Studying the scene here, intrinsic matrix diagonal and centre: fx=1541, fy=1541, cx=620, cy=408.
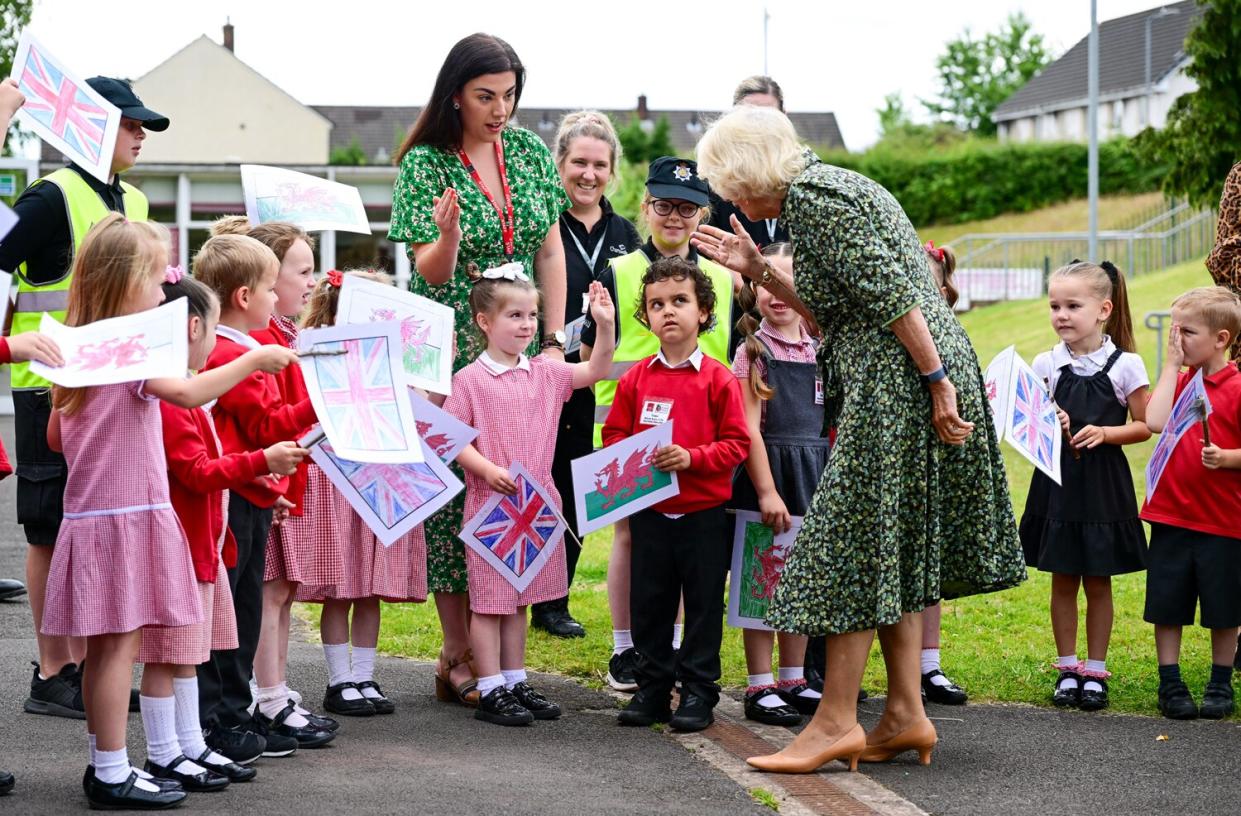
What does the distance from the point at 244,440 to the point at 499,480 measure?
3.40 feet

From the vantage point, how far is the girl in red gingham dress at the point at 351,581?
5738mm

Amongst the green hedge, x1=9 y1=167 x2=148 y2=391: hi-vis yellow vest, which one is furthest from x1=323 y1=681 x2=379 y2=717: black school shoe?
the green hedge

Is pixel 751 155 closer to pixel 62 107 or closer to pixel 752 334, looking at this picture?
pixel 752 334

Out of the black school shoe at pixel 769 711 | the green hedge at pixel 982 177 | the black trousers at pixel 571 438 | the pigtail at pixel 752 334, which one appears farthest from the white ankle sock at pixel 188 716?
the green hedge at pixel 982 177

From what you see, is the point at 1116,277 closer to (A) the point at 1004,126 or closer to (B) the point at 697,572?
(B) the point at 697,572

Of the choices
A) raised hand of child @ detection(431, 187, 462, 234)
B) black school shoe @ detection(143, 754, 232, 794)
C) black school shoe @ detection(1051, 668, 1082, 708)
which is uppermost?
raised hand of child @ detection(431, 187, 462, 234)

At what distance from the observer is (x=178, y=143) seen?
6078cm

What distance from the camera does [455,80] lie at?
239 inches

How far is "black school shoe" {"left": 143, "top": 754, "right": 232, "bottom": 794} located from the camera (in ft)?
15.3

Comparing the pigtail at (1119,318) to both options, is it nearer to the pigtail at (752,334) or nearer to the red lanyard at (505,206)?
the pigtail at (752,334)

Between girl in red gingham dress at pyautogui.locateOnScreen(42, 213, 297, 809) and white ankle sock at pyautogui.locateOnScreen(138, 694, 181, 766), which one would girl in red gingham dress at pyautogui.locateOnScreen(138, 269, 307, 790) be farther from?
girl in red gingham dress at pyautogui.locateOnScreen(42, 213, 297, 809)

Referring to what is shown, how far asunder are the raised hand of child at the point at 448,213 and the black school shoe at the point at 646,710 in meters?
1.89

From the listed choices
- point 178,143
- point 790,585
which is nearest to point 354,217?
point 790,585

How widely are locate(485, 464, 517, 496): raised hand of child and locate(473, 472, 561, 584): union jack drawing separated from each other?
0.38ft
